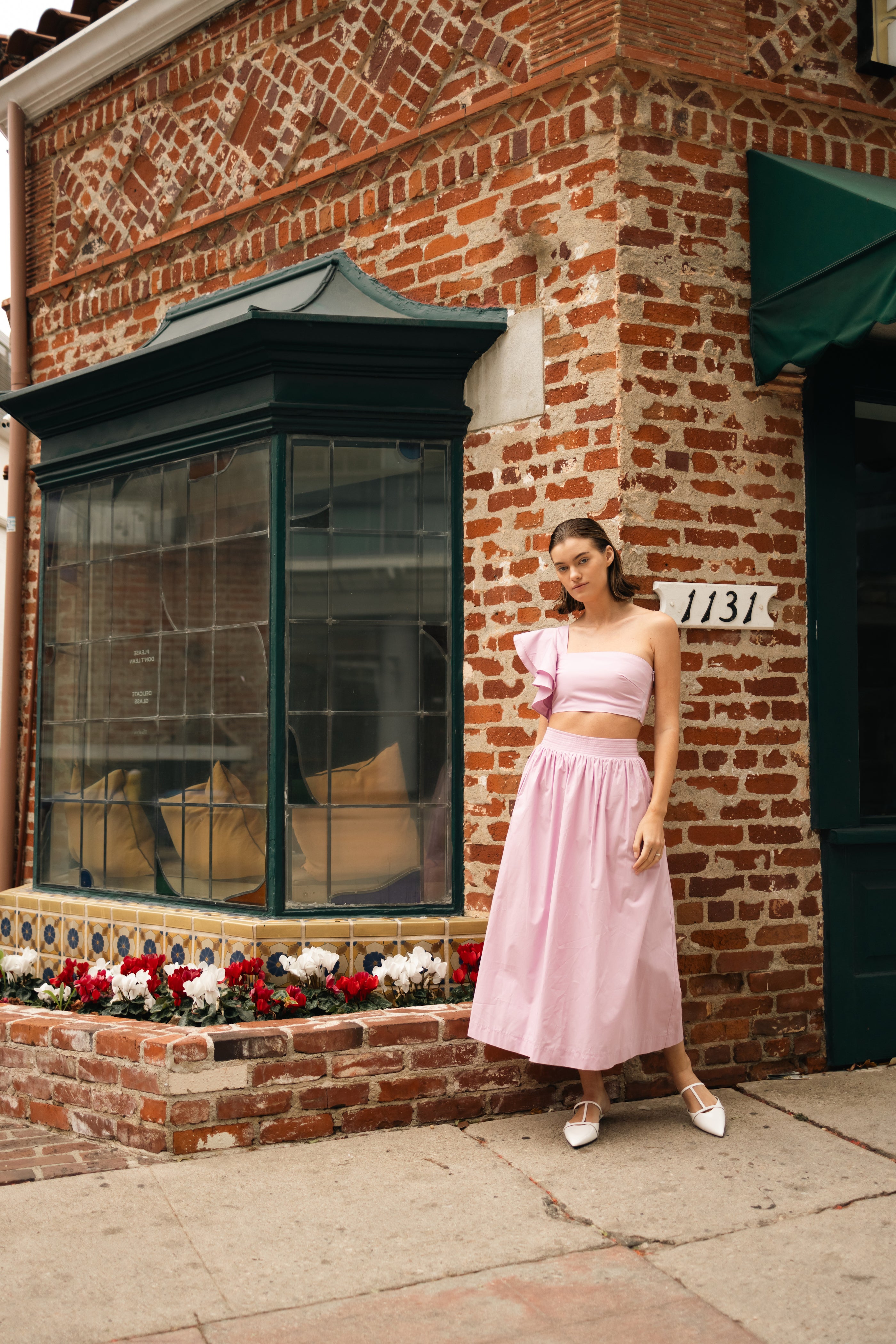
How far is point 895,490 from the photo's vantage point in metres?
5.32

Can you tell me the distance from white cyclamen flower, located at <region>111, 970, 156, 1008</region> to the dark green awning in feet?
11.3

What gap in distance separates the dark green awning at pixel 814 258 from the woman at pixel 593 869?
3.92ft

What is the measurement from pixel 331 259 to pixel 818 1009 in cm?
385

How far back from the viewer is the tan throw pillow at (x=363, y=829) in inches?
203

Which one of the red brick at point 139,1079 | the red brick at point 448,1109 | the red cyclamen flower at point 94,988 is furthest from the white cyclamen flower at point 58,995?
the red brick at point 448,1109

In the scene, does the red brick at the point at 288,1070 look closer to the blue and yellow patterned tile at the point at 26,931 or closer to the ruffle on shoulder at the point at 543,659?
the ruffle on shoulder at the point at 543,659

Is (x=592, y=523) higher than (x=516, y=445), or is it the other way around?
(x=516, y=445)

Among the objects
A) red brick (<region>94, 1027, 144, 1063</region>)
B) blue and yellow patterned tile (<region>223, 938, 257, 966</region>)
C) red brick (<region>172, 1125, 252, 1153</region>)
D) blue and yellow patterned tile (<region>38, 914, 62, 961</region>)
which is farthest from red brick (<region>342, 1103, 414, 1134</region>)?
blue and yellow patterned tile (<region>38, 914, 62, 961</region>)

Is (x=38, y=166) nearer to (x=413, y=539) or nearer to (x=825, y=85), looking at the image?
(x=413, y=539)

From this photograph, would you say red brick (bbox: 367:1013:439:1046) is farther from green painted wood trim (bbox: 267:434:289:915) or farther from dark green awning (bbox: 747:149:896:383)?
dark green awning (bbox: 747:149:896:383)

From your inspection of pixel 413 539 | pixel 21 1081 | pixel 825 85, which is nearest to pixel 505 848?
pixel 413 539

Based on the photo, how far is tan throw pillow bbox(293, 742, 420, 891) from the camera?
5164 mm

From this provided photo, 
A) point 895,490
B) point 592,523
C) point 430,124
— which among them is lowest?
point 592,523

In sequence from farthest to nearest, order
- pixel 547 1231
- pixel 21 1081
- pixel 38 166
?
pixel 38 166, pixel 21 1081, pixel 547 1231
